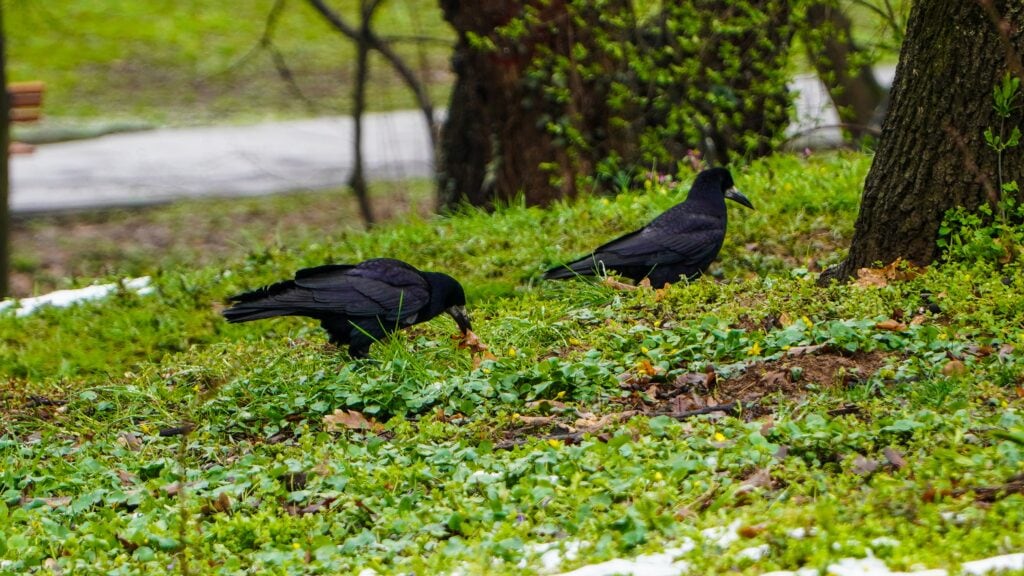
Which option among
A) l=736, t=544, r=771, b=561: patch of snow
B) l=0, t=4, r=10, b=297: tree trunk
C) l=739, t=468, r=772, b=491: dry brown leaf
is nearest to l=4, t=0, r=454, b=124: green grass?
l=0, t=4, r=10, b=297: tree trunk

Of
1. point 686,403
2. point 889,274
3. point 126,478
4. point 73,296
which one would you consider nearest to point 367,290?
point 126,478

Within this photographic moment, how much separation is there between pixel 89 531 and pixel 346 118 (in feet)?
66.7

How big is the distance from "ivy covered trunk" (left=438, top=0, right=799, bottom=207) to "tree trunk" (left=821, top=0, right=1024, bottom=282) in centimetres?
381

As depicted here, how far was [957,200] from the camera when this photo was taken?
6586 mm

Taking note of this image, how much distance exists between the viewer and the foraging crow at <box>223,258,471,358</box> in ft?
21.9

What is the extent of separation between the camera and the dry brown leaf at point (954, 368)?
537 cm

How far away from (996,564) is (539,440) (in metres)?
2.06

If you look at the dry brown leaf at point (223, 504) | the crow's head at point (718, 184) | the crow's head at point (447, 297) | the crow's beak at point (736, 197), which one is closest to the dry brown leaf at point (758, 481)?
the dry brown leaf at point (223, 504)

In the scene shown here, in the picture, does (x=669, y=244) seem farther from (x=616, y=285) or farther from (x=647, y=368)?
(x=647, y=368)

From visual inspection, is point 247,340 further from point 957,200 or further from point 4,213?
point 4,213

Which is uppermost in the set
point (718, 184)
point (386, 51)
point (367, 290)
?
point (386, 51)

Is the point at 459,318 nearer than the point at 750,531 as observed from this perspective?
No

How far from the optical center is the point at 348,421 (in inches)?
232

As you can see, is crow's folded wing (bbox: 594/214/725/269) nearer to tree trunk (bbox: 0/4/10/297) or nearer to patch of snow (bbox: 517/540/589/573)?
patch of snow (bbox: 517/540/589/573)
